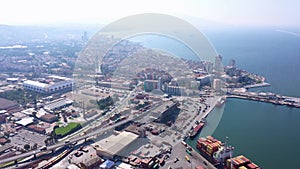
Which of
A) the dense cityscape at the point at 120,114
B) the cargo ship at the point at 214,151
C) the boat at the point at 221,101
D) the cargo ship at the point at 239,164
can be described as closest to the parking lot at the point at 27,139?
the dense cityscape at the point at 120,114

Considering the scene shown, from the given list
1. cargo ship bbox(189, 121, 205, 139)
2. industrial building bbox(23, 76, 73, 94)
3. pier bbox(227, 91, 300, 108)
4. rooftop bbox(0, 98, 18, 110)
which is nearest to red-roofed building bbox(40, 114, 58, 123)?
rooftop bbox(0, 98, 18, 110)

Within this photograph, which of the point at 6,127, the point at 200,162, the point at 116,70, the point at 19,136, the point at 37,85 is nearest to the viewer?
the point at 200,162

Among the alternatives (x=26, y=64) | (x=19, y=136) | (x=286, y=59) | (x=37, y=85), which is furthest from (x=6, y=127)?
(x=286, y=59)

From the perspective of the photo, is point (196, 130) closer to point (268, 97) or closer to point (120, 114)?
point (120, 114)

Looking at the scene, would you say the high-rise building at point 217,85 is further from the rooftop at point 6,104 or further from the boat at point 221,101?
the rooftop at point 6,104

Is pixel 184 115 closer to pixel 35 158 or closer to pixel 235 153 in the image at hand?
pixel 235 153

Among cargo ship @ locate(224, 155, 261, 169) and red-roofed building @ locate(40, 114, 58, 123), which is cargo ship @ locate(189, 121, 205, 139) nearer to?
cargo ship @ locate(224, 155, 261, 169)
